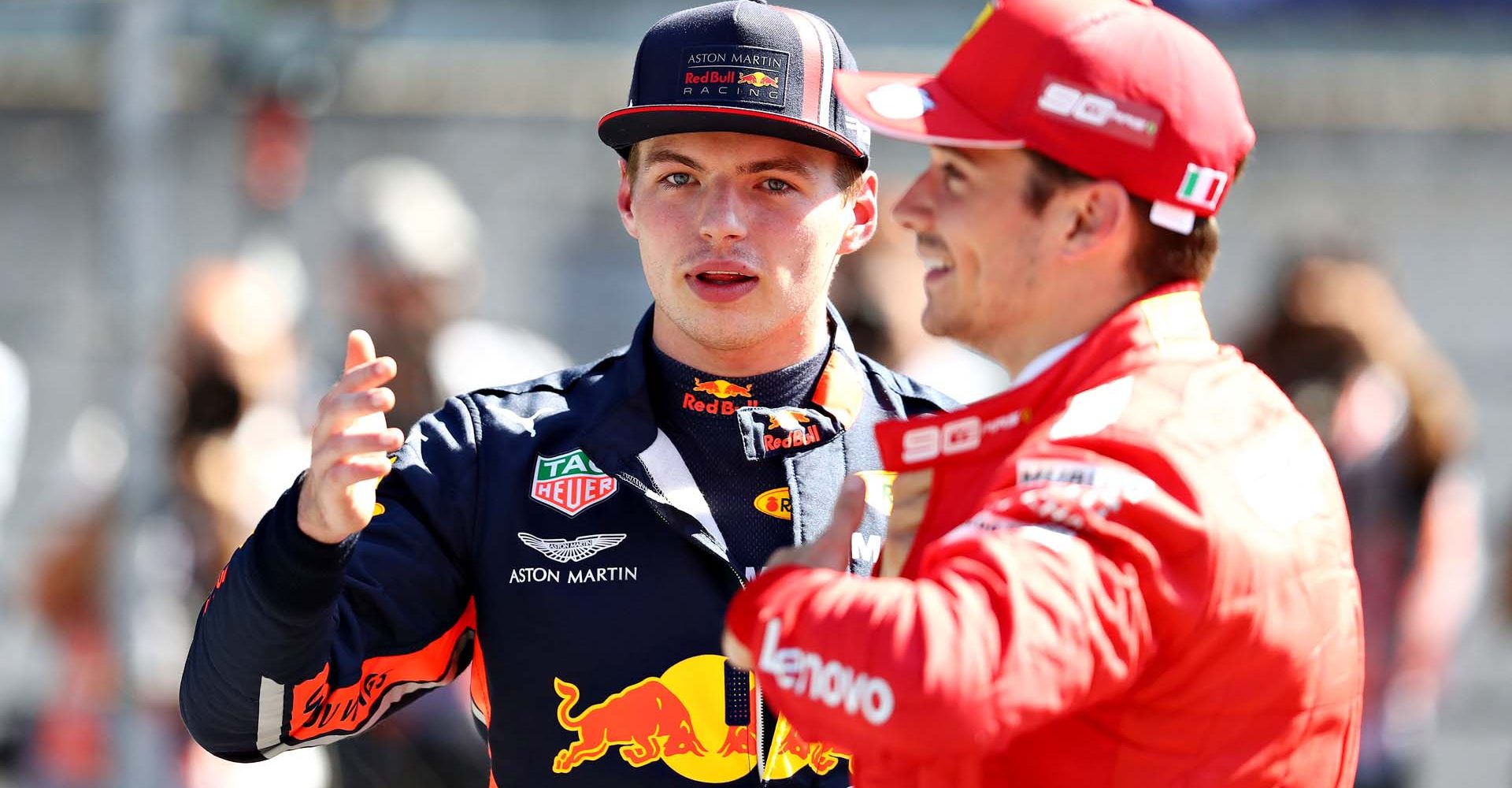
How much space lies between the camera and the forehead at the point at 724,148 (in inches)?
111

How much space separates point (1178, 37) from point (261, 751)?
63.9 inches

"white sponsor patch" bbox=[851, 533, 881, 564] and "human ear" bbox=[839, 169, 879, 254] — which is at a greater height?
"human ear" bbox=[839, 169, 879, 254]

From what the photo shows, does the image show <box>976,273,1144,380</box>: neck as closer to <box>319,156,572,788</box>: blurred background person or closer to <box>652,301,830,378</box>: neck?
<box>652,301,830,378</box>: neck

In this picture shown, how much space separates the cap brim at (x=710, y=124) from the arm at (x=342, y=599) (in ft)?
1.72

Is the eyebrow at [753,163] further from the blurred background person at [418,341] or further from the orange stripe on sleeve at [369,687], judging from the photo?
the blurred background person at [418,341]

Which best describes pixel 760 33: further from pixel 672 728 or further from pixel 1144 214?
pixel 672 728

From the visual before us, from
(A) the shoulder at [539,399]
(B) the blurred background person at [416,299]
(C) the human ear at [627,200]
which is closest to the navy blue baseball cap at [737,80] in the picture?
(C) the human ear at [627,200]

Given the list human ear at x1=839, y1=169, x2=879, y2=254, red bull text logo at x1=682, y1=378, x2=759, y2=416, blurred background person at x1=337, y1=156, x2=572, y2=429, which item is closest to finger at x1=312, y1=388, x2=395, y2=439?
red bull text logo at x1=682, y1=378, x2=759, y2=416

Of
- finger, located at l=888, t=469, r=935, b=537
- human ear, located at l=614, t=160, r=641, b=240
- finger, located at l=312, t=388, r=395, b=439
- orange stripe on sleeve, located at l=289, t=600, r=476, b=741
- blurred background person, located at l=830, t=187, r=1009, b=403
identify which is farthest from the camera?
blurred background person, located at l=830, t=187, r=1009, b=403

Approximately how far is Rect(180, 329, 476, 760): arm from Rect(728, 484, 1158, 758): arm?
0.73 m

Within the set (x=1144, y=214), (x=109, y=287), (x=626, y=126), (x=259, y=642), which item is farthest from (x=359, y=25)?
(x=1144, y=214)

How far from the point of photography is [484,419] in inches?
111

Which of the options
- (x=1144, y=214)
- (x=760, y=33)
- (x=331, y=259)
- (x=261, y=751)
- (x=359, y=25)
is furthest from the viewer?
(x=331, y=259)

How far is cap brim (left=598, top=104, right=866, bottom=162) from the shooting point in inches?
109
